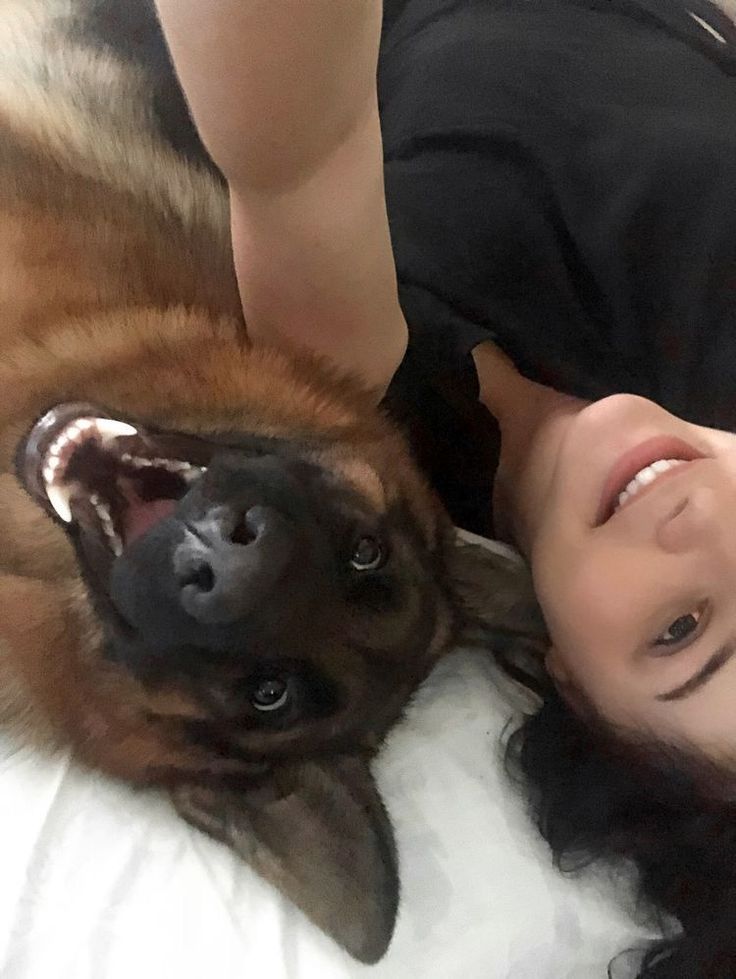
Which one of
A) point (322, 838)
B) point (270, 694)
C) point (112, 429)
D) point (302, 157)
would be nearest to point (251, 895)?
point (322, 838)

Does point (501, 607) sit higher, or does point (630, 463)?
point (630, 463)

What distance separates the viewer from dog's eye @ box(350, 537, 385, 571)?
3.63 feet

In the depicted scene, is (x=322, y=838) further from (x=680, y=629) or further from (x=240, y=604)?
(x=680, y=629)

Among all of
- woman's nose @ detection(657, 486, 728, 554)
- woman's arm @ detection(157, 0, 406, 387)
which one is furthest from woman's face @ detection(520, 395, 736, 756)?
woman's arm @ detection(157, 0, 406, 387)

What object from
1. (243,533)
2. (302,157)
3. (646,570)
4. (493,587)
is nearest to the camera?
(302,157)

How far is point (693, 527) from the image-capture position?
40.5 inches


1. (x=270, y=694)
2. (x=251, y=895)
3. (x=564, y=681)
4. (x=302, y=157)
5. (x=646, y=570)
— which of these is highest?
(x=302, y=157)

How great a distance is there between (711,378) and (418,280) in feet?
1.27

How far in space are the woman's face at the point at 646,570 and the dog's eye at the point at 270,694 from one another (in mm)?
307

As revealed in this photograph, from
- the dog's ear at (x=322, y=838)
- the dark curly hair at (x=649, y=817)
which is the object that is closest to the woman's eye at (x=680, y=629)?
the dark curly hair at (x=649, y=817)

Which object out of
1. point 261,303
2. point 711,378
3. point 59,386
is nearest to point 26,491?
point 59,386

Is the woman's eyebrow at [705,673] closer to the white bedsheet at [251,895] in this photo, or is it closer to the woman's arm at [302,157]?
the white bedsheet at [251,895]

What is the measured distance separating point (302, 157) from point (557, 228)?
1.99 ft

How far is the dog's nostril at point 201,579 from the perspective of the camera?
90 cm
